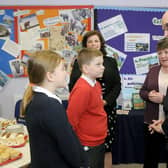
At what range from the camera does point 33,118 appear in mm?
1328

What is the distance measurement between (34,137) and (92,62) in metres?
0.77

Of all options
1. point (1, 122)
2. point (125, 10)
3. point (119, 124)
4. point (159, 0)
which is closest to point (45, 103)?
point (1, 122)

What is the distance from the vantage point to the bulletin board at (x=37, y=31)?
3029mm

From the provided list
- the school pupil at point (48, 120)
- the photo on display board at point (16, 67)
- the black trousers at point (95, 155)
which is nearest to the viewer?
the school pupil at point (48, 120)

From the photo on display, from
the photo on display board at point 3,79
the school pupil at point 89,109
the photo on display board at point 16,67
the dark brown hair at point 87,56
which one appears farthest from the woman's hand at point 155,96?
the photo on display board at point 3,79

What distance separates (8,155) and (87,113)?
60cm

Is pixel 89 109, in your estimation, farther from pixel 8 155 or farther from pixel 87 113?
pixel 8 155

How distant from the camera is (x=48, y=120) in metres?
1.28

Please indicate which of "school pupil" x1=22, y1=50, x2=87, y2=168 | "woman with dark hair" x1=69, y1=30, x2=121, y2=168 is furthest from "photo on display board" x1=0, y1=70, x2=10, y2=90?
"school pupil" x1=22, y1=50, x2=87, y2=168

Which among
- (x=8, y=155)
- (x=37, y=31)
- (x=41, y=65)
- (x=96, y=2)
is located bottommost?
(x=8, y=155)

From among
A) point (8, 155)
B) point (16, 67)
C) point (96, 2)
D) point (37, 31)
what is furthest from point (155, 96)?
point (16, 67)

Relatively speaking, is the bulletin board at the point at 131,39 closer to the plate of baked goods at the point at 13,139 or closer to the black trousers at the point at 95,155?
the black trousers at the point at 95,155

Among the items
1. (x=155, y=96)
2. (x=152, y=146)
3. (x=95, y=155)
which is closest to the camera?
(x=95, y=155)

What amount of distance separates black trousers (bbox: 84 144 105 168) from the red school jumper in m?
0.04
